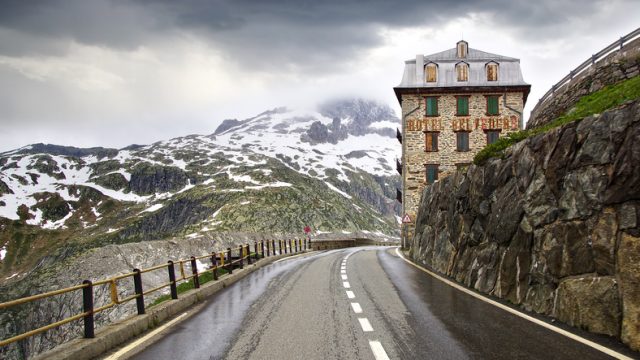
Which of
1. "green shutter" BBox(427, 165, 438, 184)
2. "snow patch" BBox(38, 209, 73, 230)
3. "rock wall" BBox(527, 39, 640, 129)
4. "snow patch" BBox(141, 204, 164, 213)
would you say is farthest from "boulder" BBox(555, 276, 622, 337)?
"snow patch" BBox(38, 209, 73, 230)

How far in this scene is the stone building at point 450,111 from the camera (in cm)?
4181

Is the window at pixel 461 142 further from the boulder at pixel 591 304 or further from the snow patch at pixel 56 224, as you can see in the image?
the snow patch at pixel 56 224

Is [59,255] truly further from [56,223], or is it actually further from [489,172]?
[489,172]

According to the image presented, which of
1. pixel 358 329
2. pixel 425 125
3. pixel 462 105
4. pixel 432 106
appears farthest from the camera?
pixel 432 106

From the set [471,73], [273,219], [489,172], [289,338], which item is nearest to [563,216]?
[489,172]

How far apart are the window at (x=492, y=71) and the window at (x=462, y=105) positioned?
3186mm

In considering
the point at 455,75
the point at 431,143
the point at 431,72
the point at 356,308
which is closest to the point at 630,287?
the point at 356,308

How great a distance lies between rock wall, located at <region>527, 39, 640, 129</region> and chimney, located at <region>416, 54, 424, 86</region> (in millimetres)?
22137

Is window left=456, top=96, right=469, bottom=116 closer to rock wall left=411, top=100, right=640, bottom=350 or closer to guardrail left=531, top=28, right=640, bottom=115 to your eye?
guardrail left=531, top=28, right=640, bottom=115

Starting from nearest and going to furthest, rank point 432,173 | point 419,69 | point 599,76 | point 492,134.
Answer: point 599,76, point 432,173, point 492,134, point 419,69

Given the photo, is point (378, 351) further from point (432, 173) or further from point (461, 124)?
point (461, 124)

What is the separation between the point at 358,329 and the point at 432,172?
34.7 m

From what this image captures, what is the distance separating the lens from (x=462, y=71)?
43625 millimetres

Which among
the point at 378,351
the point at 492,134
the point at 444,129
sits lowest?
the point at 378,351
